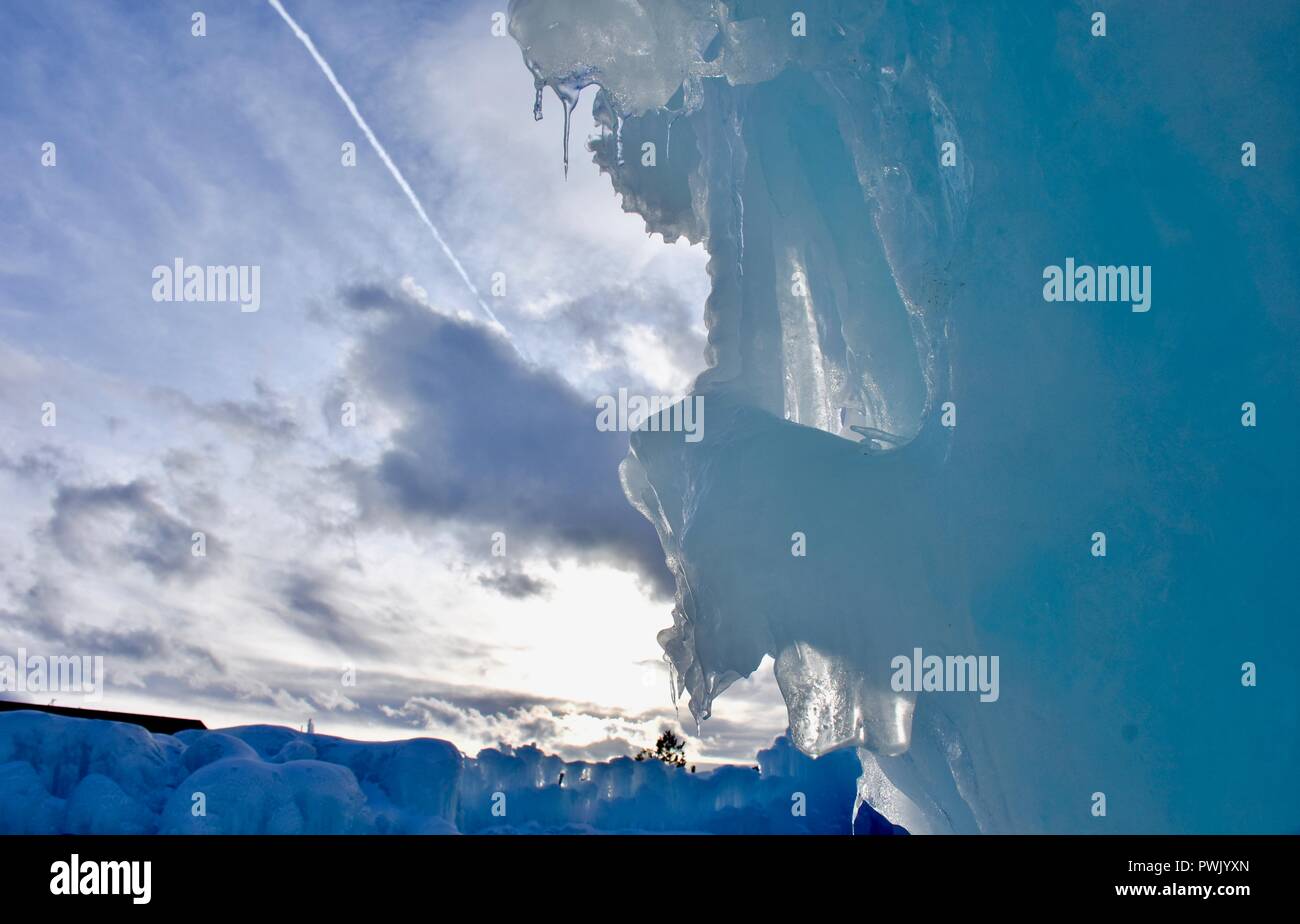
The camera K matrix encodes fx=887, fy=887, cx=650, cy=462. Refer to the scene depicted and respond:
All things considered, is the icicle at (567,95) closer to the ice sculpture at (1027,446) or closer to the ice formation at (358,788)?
the ice sculpture at (1027,446)

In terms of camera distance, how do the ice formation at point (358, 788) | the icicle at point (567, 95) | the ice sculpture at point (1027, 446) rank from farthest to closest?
the ice formation at point (358, 788)
the icicle at point (567, 95)
the ice sculpture at point (1027, 446)

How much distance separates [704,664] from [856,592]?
52.7 inches

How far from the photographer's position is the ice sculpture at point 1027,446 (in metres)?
5.57

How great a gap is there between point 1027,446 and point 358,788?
9026mm

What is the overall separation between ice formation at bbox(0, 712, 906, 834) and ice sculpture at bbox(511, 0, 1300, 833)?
542 cm

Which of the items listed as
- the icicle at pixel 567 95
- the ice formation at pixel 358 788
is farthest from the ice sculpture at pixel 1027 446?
the ice formation at pixel 358 788

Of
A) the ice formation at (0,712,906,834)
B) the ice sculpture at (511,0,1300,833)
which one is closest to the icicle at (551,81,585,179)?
the ice sculpture at (511,0,1300,833)

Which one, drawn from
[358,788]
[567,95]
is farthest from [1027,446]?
[358,788]

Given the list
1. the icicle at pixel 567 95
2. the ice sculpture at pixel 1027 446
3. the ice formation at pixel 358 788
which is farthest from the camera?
the ice formation at pixel 358 788

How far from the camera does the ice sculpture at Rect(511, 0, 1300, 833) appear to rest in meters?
5.57

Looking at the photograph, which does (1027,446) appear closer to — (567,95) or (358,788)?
(567,95)

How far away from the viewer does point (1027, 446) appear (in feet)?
19.4

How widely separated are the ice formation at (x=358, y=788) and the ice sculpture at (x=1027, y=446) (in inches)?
213
